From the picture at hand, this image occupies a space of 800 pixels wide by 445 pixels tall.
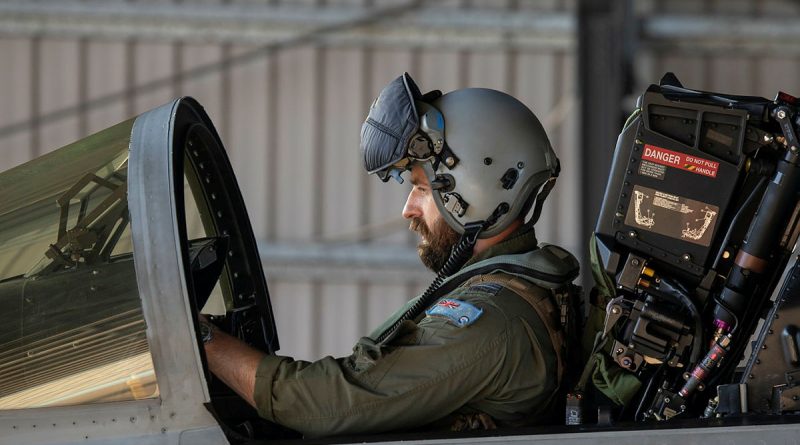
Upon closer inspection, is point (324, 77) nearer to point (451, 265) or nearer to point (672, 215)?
point (451, 265)

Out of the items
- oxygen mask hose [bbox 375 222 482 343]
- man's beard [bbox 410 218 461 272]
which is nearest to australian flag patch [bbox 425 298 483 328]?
oxygen mask hose [bbox 375 222 482 343]

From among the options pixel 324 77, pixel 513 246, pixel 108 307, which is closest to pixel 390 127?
pixel 513 246

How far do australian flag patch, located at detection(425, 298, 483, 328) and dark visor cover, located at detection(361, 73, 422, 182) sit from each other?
40 centimetres

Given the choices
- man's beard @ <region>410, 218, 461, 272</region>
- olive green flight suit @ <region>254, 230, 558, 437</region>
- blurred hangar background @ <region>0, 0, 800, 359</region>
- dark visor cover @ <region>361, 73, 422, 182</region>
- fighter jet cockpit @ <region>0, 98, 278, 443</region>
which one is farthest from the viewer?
blurred hangar background @ <region>0, 0, 800, 359</region>

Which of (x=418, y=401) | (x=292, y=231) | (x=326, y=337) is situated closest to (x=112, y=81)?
(x=292, y=231)

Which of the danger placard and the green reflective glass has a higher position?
the danger placard

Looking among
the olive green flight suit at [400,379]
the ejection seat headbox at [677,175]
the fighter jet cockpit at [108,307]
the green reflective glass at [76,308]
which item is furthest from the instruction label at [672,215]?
the green reflective glass at [76,308]

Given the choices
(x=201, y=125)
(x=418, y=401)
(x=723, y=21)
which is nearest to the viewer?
(x=418, y=401)

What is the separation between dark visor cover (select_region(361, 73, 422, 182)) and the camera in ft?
8.82

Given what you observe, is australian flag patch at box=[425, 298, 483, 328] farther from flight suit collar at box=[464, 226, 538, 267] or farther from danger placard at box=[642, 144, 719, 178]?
danger placard at box=[642, 144, 719, 178]

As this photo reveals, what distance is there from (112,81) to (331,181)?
6.38ft

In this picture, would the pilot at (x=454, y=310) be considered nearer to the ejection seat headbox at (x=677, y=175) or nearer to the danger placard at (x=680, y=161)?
the ejection seat headbox at (x=677, y=175)

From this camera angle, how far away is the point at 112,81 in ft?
28.7

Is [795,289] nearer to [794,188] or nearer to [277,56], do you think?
[794,188]
